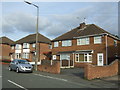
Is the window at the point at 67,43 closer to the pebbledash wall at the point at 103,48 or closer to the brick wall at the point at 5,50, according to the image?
the pebbledash wall at the point at 103,48

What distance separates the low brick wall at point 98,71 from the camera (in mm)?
14245

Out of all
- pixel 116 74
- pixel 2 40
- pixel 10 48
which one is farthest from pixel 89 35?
pixel 2 40

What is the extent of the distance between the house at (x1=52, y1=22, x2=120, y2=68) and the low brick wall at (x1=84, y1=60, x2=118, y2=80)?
8.37 meters

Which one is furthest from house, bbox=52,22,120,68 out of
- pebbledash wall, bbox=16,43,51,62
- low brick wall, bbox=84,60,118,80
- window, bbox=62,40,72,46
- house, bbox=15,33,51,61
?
house, bbox=15,33,51,61

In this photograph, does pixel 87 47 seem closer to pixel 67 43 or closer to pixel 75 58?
pixel 75 58

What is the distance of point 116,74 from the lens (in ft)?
59.7

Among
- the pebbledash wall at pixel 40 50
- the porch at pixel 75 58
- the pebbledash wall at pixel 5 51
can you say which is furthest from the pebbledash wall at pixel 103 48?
the pebbledash wall at pixel 5 51

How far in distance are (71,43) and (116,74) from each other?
14.8m

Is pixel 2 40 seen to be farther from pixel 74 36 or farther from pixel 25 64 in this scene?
pixel 25 64

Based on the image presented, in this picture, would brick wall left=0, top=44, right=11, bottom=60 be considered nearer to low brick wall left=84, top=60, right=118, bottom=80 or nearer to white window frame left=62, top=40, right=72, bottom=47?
white window frame left=62, top=40, right=72, bottom=47

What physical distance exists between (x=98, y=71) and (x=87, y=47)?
45.8 ft

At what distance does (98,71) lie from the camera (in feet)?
49.6

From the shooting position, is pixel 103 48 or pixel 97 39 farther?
pixel 97 39

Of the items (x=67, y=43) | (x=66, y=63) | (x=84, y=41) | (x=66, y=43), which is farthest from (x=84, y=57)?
(x=66, y=43)
